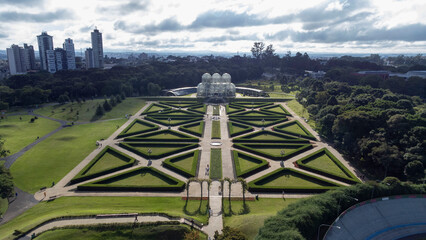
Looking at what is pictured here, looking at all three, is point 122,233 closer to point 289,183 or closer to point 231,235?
point 231,235

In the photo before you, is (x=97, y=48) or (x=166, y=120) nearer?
(x=166, y=120)

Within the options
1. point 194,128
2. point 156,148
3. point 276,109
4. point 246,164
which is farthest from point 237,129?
point 276,109

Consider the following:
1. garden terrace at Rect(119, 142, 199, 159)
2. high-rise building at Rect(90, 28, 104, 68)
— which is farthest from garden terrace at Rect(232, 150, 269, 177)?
high-rise building at Rect(90, 28, 104, 68)

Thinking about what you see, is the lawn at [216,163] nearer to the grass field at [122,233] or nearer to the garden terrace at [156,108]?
the grass field at [122,233]

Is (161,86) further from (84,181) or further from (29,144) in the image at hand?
(84,181)

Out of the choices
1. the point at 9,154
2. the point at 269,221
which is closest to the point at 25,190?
the point at 9,154

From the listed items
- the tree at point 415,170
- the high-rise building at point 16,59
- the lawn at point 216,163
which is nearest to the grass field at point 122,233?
the lawn at point 216,163
